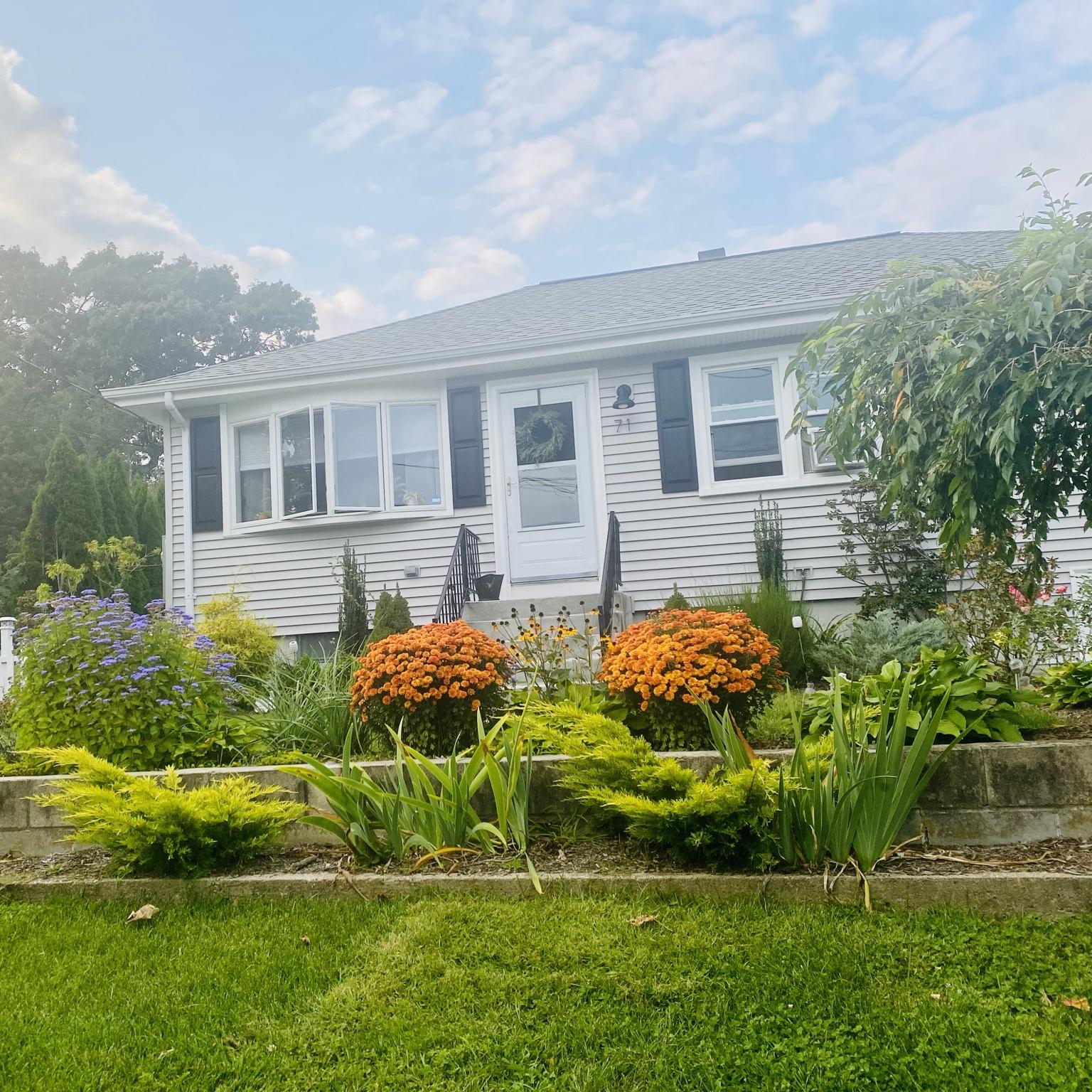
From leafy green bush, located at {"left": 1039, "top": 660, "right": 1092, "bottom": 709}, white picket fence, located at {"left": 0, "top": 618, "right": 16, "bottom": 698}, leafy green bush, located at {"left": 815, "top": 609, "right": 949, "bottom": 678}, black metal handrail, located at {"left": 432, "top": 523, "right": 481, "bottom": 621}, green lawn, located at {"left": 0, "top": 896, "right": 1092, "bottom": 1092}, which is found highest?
black metal handrail, located at {"left": 432, "top": 523, "right": 481, "bottom": 621}

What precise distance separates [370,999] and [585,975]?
0.56 meters

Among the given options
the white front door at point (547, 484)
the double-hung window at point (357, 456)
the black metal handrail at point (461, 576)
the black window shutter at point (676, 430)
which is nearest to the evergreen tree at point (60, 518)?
the double-hung window at point (357, 456)

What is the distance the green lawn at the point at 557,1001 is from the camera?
1.85 meters

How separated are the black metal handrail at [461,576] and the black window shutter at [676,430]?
1985 millimetres

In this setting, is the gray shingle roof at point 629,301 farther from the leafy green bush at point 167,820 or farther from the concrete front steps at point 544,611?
the leafy green bush at point 167,820

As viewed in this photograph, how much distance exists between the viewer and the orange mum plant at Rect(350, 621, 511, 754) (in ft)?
12.8

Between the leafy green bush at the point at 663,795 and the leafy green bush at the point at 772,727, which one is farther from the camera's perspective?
the leafy green bush at the point at 772,727

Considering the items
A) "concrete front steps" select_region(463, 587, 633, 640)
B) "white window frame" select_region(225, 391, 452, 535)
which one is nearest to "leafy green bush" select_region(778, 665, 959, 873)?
"concrete front steps" select_region(463, 587, 633, 640)

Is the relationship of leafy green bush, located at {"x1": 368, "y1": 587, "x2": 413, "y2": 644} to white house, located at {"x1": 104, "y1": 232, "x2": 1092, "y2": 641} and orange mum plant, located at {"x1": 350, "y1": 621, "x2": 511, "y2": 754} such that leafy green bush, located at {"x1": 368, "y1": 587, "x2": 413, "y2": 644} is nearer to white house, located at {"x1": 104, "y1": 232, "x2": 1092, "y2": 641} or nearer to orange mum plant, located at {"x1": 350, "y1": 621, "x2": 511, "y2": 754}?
white house, located at {"x1": 104, "y1": 232, "x2": 1092, "y2": 641}

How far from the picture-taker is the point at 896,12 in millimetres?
7969

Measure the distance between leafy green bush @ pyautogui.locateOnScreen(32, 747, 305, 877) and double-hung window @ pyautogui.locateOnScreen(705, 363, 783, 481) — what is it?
5.97 metres

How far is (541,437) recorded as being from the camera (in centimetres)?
874

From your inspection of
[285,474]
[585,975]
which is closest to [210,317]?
[285,474]

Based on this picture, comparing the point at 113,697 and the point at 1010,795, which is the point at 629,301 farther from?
the point at 1010,795
